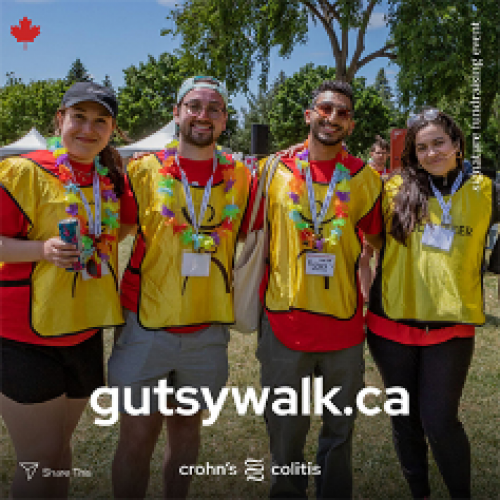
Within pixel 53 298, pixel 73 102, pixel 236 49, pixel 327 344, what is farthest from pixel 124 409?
pixel 236 49

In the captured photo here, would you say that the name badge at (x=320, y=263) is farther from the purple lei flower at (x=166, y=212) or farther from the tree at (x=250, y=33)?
the tree at (x=250, y=33)

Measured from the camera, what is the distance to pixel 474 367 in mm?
4508

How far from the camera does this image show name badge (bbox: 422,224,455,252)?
226 cm

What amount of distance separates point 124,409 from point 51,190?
998mm

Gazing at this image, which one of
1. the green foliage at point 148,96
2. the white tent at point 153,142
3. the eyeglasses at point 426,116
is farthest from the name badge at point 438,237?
the green foliage at point 148,96

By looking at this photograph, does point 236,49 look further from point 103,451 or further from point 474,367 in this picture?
point 103,451

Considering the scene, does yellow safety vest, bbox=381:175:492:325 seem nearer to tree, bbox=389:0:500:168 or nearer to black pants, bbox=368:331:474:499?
black pants, bbox=368:331:474:499

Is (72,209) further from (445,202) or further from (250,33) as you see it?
(250,33)

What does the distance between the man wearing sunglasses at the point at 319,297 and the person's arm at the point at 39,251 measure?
966 mm

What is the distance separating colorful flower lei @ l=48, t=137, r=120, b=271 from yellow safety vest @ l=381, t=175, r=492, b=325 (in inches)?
52.8

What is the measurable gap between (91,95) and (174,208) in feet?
1.94

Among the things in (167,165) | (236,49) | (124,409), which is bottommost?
(124,409)

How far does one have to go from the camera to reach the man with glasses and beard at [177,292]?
2.19m

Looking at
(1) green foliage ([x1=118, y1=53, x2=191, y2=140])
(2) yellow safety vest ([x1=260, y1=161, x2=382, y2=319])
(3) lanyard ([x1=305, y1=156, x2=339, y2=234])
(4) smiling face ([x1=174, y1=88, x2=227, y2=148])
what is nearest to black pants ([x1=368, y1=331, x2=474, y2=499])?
(2) yellow safety vest ([x1=260, y1=161, x2=382, y2=319])
